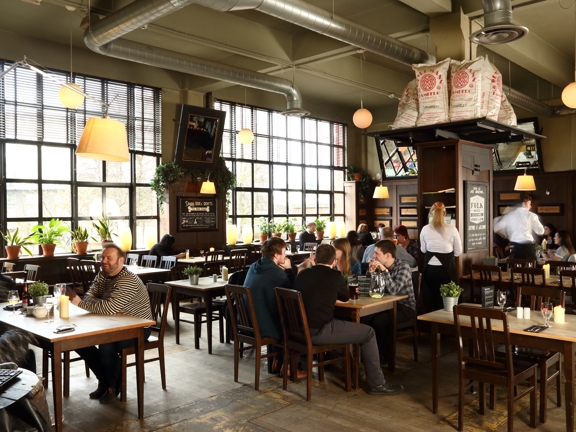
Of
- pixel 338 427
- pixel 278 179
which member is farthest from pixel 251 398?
pixel 278 179

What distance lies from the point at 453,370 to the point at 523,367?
5.12 feet

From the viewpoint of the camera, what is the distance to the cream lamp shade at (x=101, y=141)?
14.1 ft

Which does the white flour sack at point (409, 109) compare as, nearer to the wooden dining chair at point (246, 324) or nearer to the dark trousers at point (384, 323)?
the dark trousers at point (384, 323)

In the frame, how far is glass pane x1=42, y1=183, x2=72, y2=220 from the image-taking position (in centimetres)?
944

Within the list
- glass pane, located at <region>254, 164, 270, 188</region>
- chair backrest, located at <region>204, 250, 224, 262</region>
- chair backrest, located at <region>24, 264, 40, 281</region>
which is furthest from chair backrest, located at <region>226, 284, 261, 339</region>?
glass pane, located at <region>254, 164, 270, 188</region>

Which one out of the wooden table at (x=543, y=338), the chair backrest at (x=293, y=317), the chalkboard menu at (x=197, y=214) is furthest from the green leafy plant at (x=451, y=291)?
the chalkboard menu at (x=197, y=214)

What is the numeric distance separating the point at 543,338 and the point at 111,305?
326 cm

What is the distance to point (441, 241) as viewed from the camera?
6.54m

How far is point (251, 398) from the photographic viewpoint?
4.64 m

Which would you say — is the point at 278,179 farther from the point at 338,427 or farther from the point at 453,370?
the point at 338,427

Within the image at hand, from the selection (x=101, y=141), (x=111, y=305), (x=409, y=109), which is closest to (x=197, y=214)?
(x=409, y=109)

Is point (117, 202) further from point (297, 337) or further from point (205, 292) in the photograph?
point (297, 337)

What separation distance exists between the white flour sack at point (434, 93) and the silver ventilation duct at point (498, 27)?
3.31 ft

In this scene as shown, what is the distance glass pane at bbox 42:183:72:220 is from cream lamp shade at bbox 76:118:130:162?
5.65 metres
